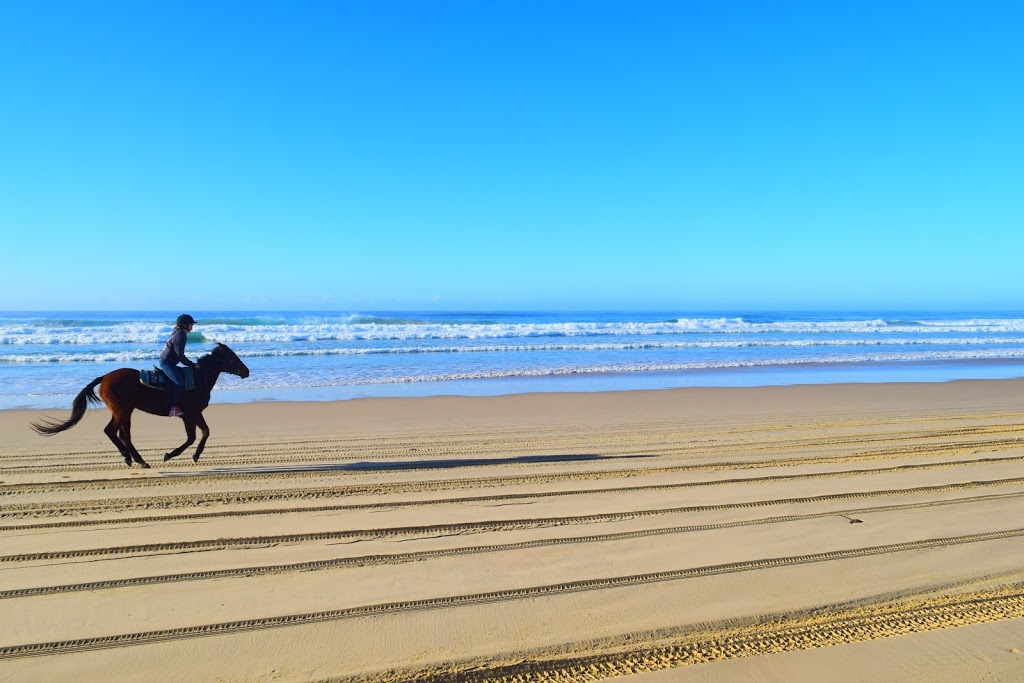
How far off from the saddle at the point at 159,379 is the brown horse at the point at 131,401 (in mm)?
52

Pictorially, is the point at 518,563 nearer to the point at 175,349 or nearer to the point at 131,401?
the point at 175,349

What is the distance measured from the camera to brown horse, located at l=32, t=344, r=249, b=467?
7.36 metres

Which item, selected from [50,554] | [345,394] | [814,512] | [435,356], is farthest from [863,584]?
[435,356]

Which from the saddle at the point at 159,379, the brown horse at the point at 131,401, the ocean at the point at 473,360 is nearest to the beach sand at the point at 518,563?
the brown horse at the point at 131,401

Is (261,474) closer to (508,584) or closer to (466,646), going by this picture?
(508,584)

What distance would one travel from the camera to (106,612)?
11.6ft

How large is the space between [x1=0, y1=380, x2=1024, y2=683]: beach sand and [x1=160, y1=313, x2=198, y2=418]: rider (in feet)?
2.59

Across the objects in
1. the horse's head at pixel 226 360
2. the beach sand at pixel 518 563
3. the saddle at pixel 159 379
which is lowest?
the beach sand at pixel 518 563

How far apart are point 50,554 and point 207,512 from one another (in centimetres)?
117

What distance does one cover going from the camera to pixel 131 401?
7.45 metres

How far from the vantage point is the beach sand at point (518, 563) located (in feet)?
10.3

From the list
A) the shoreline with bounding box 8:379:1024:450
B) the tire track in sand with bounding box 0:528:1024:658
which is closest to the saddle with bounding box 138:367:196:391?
the shoreline with bounding box 8:379:1024:450

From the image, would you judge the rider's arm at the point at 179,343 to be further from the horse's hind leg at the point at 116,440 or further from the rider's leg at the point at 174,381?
Answer: the horse's hind leg at the point at 116,440

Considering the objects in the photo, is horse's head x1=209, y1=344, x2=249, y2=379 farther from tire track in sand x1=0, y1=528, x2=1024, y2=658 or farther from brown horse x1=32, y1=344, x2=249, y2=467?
tire track in sand x1=0, y1=528, x2=1024, y2=658
